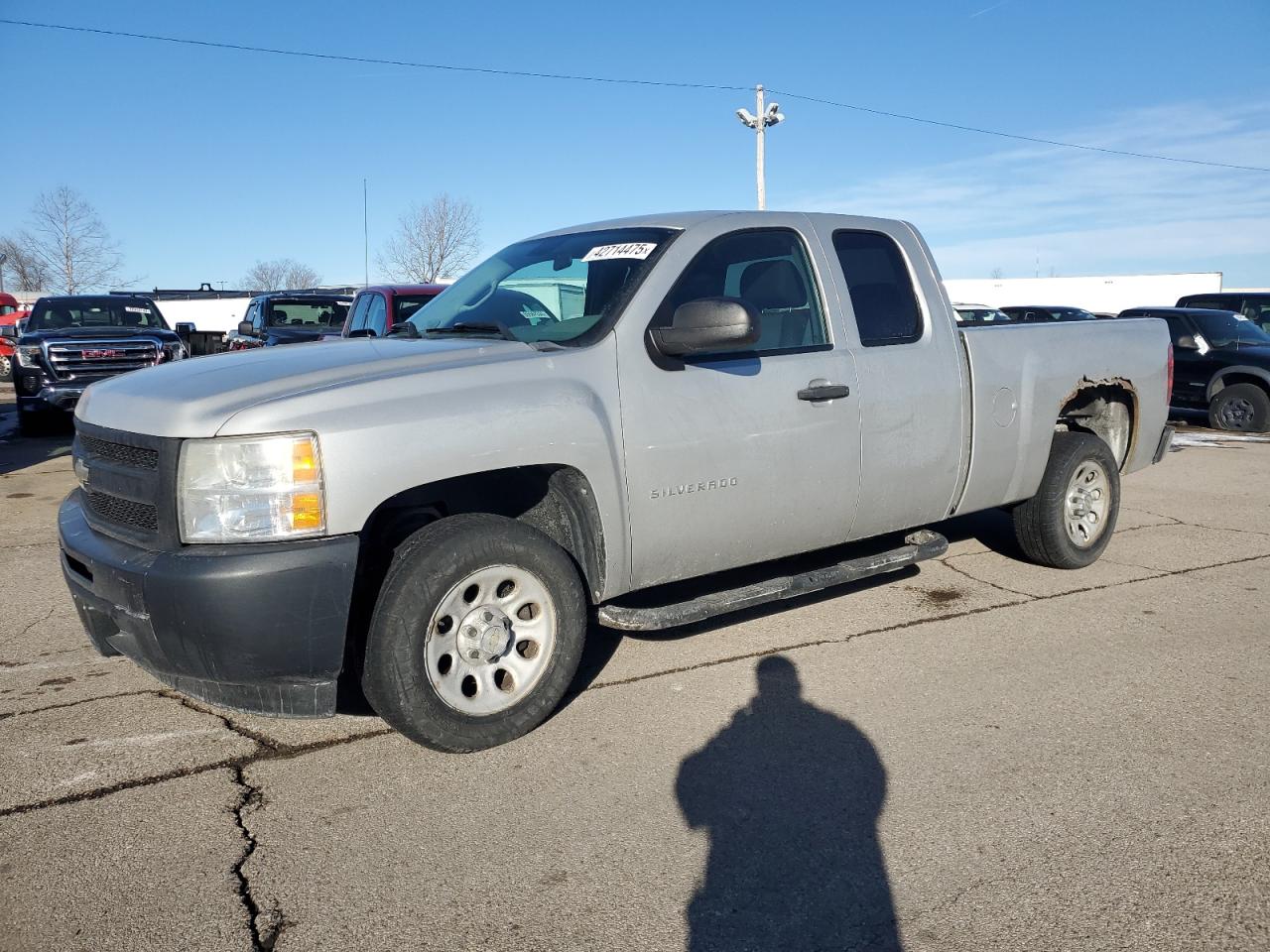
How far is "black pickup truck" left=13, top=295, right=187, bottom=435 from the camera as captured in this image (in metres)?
12.5

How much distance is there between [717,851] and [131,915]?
1.60 metres

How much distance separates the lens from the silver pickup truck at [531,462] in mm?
3117

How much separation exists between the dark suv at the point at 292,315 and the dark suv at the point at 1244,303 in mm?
13597

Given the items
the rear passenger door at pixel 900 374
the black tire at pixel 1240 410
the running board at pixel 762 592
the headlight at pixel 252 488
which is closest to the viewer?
the headlight at pixel 252 488

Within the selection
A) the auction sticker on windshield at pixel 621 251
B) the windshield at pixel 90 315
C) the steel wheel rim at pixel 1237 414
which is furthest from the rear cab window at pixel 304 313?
the steel wheel rim at pixel 1237 414

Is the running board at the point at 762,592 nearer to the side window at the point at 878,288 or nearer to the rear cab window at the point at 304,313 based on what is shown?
the side window at the point at 878,288

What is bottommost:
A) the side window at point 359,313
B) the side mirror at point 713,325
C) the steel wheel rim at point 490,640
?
the steel wheel rim at point 490,640

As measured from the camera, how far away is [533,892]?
273 centimetres

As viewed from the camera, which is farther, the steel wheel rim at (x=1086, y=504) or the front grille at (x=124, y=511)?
the steel wheel rim at (x=1086, y=504)

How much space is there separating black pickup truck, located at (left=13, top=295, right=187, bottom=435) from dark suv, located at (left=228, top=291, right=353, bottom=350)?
1231mm

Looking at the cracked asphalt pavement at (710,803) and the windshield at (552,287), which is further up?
the windshield at (552,287)

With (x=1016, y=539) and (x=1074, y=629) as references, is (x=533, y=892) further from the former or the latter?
(x=1016, y=539)

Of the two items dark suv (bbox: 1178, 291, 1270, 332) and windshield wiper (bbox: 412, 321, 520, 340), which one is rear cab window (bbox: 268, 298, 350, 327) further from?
dark suv (bbox: 1178, 291, 1270, 332)

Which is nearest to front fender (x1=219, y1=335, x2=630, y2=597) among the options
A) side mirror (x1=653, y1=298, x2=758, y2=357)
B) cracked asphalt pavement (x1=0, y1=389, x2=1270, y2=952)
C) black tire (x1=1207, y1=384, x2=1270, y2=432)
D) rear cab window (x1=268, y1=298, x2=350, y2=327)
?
side mirror (x1=653, y1=298, x2=758, y2=357)
